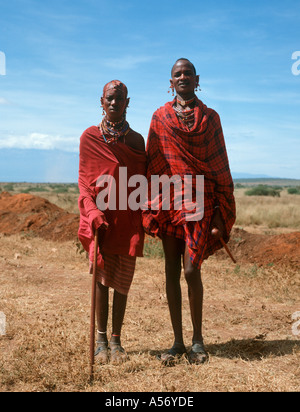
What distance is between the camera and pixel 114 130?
11.4 ft

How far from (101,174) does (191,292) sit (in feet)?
3.76

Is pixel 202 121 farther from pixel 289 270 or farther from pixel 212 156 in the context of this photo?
pixel 289 270

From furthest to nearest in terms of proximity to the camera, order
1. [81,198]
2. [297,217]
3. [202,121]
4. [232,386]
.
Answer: [297,217] → [81,198] → [202,121] → [232,386]

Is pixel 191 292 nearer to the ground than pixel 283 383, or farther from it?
farther from it

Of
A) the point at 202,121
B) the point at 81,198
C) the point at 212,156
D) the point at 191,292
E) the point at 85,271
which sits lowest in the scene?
the point at 85,271

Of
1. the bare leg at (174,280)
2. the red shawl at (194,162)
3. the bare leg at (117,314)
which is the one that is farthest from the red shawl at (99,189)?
the bare leg at (117,314)

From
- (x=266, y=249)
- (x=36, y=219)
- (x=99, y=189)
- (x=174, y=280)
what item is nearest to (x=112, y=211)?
(x=99, y=189)

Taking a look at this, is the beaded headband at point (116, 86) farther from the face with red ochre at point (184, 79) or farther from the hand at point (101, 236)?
the hand at point (101, 236)

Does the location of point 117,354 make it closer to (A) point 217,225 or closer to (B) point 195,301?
(B) point 195,301

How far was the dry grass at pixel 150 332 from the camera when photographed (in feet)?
10.2

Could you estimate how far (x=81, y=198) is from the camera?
3.54 m

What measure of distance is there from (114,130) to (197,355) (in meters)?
1.85
